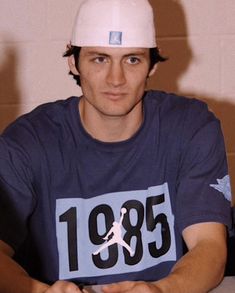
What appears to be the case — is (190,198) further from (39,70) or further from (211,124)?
(39,70)

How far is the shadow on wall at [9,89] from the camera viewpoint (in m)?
2.08

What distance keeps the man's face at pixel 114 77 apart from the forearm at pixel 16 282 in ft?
1.36

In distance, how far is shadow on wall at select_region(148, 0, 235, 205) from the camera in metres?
2.10

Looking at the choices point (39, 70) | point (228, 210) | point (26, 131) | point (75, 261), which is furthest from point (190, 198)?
point (39, 70)

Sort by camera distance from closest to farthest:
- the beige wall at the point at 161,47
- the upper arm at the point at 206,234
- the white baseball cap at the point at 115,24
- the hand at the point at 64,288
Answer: the hand at the point at 64,288 → the upper arm at the point at 206,234 → the white baseball cap at the point at 115,24 → the beige wall at the point at 161,47

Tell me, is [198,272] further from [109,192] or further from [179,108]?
[179,108]

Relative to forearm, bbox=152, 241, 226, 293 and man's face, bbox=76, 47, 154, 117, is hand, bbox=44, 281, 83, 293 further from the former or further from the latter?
man's face, bbox=76, 47, 154, 117

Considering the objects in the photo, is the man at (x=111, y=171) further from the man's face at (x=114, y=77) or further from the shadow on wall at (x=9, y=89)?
the shadow on wall at (x=9, y=89)

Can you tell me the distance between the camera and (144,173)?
4.79 feet

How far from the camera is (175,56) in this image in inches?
84.3

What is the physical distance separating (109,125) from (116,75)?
0.44 feet

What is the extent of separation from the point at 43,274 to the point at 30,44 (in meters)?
0.88

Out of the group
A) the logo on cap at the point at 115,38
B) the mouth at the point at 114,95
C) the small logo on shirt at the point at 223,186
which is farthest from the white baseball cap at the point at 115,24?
the small logo on shirt at the point at 223,186

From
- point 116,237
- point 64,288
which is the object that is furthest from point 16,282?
point 116,237
